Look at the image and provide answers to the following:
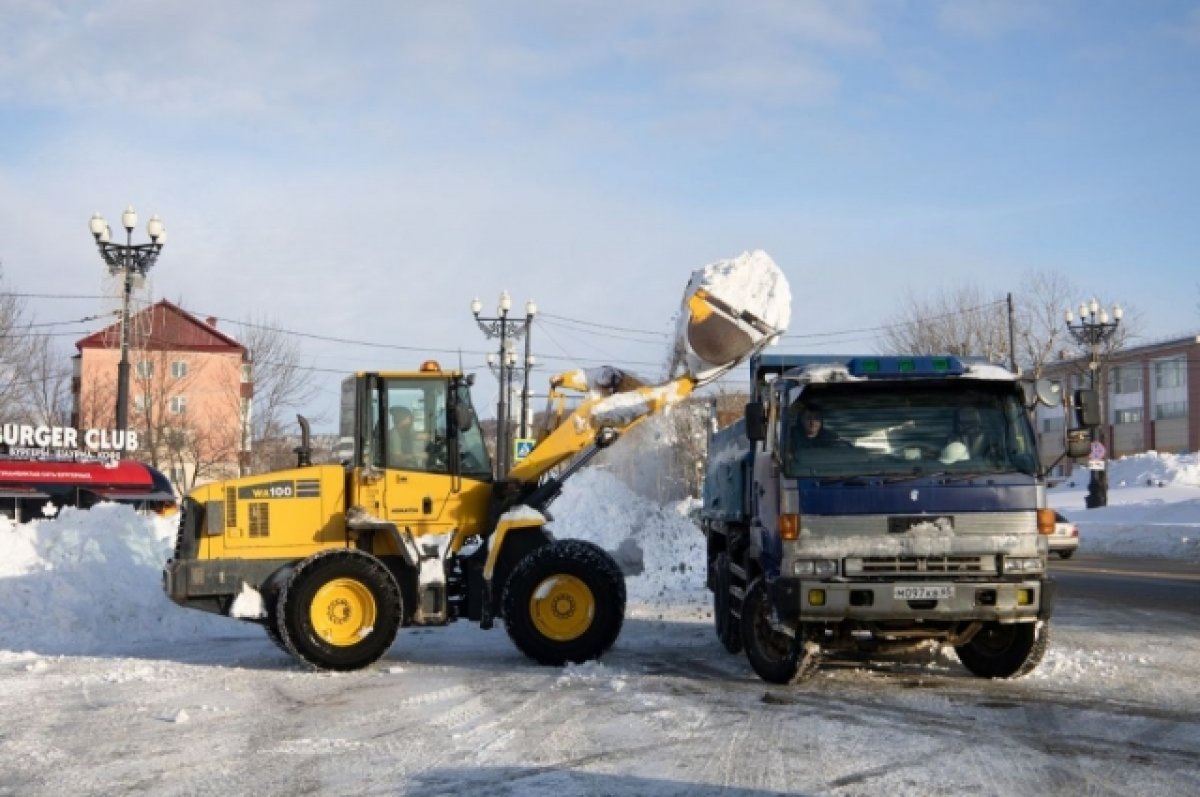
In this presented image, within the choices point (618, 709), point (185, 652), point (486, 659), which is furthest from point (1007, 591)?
point (185, 652)

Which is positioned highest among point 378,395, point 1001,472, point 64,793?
point 378,395

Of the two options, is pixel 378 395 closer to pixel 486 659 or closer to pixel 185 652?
pixel 486 659

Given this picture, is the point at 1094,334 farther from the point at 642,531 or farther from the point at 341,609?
the point at 341,609

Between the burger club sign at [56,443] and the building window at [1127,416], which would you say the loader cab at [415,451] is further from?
A: the building window at [1127,416]

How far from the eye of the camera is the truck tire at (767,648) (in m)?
10.4

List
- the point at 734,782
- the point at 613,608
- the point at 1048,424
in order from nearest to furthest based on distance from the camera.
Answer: the point at 734,782 < the point at 613,608 < the point at 1048,424

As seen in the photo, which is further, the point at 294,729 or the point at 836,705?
the point at 836,705

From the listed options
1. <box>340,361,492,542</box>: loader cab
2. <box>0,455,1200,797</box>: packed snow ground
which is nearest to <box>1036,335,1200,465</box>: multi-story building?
<box>0,455,1200,797</box>: packed snow ground

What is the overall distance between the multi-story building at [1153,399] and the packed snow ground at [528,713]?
63.0 metres

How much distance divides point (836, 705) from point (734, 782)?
8.68 feet

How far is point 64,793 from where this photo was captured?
711 cm

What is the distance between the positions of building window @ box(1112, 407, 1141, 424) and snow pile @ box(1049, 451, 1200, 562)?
15585 millimetres

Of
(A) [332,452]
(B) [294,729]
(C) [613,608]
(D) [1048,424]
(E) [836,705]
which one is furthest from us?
(D) [1048,424]

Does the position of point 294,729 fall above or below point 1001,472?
below
